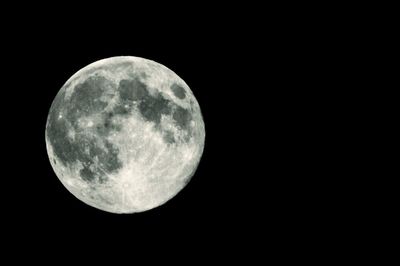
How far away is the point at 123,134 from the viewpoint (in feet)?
13.8

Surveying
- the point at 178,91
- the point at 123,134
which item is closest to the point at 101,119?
the point at 123,134

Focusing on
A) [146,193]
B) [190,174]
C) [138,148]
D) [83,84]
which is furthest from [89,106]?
[190,174]

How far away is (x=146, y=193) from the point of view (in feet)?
15.0

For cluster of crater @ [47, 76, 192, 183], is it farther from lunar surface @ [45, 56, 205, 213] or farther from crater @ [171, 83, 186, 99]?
crater @ [171, 83, 186, 99]

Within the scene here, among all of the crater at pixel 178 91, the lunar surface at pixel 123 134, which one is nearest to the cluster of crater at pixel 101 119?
the lunar surface at pixel 123 134

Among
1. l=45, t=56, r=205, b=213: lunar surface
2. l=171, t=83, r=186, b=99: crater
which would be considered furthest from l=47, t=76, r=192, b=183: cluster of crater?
l=171, t=83, r=186, b=99: crater

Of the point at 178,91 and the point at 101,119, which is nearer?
the point at 101,119

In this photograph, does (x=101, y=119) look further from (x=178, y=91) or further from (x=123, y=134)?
(x=178, y=91)

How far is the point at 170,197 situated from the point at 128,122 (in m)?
1.25

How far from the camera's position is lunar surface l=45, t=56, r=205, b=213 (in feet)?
13.9

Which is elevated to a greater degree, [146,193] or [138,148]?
[138,148]

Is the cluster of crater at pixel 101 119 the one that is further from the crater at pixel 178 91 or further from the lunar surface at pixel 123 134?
the crater at pixel 178 91

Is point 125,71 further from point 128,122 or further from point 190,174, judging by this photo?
point 190,174

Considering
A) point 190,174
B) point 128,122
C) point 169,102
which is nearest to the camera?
point 128,122
